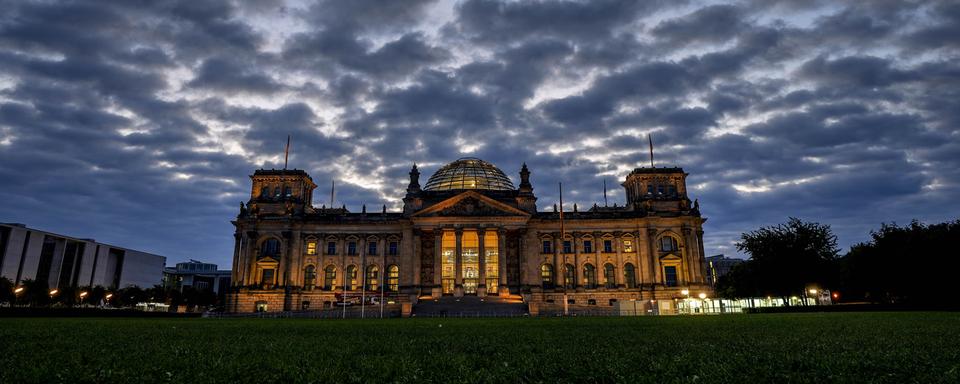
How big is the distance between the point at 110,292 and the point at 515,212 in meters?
68.7

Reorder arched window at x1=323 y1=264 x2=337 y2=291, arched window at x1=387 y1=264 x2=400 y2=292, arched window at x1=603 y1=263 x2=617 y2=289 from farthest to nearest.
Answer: arched window at x1=387 y1=264 x2=400 y2=292 → arched window at x1=323 y1=264 x2=337 y2=291 → arched window at x1=603 y1=263 x2=617 y2=289

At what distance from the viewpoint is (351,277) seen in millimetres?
81812

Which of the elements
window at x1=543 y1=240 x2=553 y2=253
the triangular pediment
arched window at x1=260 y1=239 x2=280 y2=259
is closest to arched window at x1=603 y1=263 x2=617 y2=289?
window at x1=543 y1=240 x2=553 y2=253

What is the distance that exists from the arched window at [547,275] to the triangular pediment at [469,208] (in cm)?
976

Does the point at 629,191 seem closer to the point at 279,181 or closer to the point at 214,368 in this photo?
the point at 279,181

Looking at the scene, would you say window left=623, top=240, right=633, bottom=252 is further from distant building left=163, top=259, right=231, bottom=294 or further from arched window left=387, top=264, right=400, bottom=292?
distant building left=163, top=259, right=231, bottom=294

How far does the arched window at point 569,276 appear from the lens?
80812 mm

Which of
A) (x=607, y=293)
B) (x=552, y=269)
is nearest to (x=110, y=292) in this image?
(x=552, y=269)

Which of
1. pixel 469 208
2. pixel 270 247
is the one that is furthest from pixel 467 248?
pixel 270 247

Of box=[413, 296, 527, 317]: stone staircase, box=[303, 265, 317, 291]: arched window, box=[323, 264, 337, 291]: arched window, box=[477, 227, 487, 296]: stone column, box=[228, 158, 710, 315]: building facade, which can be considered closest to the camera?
box=[413, 296, 527, 317]: stone staircase

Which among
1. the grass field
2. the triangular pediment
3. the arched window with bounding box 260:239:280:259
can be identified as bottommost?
the grass field

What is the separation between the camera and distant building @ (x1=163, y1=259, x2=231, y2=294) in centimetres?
15588

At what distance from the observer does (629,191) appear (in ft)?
295

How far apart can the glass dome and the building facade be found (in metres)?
7.21
